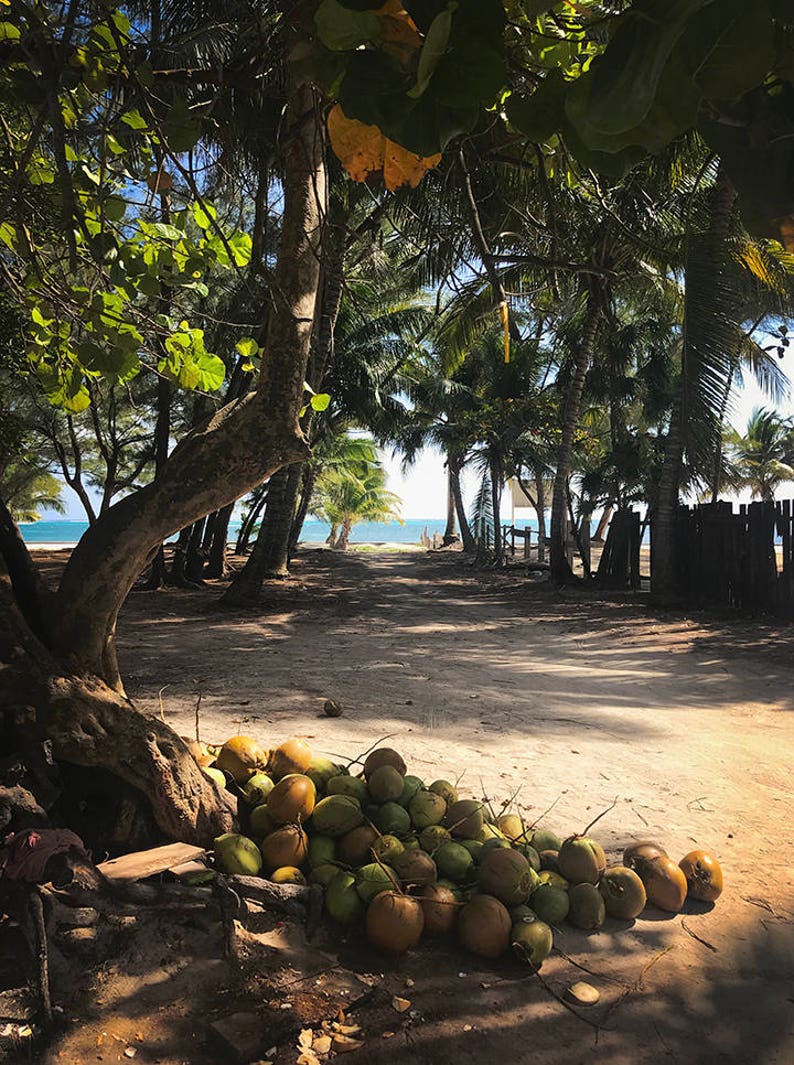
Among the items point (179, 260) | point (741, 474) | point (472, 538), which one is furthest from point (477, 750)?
point (741, 474)

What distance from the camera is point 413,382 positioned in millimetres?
28359

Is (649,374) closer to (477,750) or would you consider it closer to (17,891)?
(477,750)

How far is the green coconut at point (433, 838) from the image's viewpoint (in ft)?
9.05

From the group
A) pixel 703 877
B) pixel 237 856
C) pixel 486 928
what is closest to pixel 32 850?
pixel 237 856

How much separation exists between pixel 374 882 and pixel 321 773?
603 millimetres

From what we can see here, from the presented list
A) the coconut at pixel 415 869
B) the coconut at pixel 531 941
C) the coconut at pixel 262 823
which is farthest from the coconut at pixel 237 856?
the coconut at pixel 531 941

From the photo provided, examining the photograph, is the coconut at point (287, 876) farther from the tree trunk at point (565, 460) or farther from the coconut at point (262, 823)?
the tree trunk at point (565, 460)

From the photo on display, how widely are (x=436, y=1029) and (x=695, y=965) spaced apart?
3.25 ft

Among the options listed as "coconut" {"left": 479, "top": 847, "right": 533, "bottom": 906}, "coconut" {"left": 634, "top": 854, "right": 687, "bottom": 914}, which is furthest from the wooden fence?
"coconut" {"left": 479, "top": 847, "right": 533, "bottom": 906}

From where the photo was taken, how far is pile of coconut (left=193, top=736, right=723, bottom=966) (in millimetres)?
2428

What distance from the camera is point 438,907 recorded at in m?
2.48

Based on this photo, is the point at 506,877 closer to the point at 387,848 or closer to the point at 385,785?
the point at 387,848

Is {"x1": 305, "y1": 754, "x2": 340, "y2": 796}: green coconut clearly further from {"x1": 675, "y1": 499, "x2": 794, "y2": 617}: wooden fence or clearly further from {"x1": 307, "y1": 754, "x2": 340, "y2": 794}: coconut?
{"x1": 675, "y1": 499, "x2": 794, "y2": 617}: wooden fence

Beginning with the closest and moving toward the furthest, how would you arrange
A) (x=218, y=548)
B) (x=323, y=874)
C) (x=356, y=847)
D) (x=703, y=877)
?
(x=323, y=874) < (x=356, y=847) < (x=703, y=877) < (x=218, y=548)
